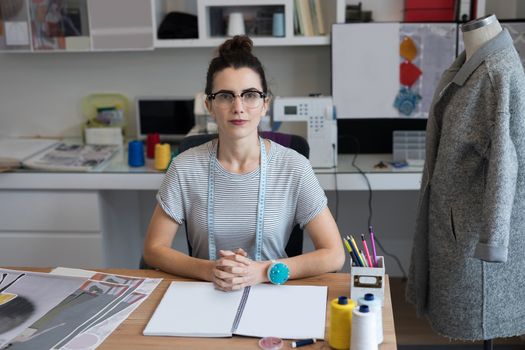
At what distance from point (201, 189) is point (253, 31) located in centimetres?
151

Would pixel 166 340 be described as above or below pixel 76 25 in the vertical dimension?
below

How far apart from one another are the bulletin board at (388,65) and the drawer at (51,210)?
120 cm

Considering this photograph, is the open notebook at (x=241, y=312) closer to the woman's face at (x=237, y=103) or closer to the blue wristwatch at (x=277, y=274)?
the blue wristwatch at (x=277, y=274)

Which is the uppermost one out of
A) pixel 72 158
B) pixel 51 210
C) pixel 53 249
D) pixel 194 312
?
pixel 72 158

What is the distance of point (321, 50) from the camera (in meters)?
3.32

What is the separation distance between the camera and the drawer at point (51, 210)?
2.97 m

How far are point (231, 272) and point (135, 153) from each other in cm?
149

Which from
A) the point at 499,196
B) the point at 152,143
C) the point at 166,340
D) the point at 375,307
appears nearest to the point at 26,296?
the point at 166,340

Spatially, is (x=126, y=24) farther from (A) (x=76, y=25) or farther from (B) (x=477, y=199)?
(B) (x=477, y=199)

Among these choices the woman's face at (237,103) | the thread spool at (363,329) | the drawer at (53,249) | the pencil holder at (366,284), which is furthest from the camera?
the drawer at (53,249)

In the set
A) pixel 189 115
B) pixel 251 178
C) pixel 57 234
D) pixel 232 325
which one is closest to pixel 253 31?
pixel 189 115

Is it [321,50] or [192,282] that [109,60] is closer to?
[321,50]

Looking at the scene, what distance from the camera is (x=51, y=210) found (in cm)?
300

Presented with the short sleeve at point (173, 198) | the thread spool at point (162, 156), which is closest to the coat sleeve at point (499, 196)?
the short sleeve at point (173, 198)
